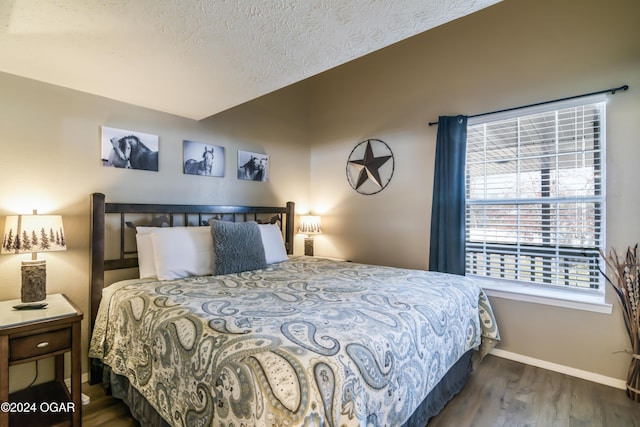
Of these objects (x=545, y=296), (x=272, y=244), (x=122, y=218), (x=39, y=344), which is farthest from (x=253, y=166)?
(x=545, y=296)

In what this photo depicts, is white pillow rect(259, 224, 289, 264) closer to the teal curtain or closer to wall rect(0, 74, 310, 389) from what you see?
wall rect(0, 74, 310, 389)

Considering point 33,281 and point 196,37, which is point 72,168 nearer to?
point 33,281

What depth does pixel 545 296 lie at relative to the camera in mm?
2518

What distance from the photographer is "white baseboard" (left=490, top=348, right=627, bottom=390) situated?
2.25 meters

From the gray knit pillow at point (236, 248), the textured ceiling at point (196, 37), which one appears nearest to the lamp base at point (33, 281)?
the gray knit pillow at point (236, 248)

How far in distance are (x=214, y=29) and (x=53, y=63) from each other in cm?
115

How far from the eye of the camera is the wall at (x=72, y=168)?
80.5 inches

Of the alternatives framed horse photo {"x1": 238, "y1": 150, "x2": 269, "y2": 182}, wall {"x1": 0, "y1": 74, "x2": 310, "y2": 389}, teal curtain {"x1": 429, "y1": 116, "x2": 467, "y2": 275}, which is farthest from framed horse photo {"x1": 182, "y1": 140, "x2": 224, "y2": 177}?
teal curtain {"x1": 429, "y1": 116, "x2": 467, "y2": 275}

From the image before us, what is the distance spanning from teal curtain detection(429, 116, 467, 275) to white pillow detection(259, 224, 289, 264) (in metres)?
1.51

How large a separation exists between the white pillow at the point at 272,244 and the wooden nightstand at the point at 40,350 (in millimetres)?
1466

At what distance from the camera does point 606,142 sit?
229 centimetres

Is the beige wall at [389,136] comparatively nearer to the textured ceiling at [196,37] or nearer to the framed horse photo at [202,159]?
the framed horse photo at [202,159]

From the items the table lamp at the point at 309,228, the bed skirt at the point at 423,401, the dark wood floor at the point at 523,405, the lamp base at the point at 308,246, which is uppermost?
the table lamp at the point at 309,228

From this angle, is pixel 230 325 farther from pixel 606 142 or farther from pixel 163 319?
pixel 606 142
